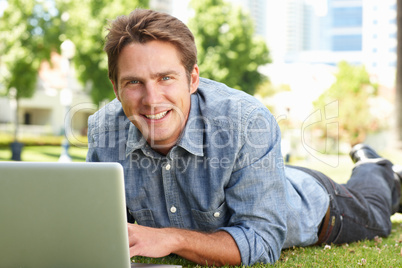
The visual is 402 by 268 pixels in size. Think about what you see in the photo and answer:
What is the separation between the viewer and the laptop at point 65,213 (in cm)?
183

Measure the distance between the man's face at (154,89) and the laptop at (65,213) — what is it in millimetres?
935

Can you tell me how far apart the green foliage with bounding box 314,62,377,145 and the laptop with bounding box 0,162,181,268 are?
36660 millimetres

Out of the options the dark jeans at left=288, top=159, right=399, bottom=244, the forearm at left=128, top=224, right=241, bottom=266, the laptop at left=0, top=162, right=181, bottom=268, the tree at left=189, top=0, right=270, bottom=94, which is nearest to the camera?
the laptop at left=0, top=162, right=181, bottom=268

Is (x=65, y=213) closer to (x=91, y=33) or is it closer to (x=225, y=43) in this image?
(x=91, y=33)

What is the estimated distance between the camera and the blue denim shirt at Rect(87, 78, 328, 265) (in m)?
2.65

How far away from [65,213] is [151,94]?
980 mm

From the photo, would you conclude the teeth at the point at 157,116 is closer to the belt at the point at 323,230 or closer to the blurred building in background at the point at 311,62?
the belt at the point at 323,230

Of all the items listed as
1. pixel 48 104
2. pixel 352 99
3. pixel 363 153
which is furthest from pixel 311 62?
pixel 363 153

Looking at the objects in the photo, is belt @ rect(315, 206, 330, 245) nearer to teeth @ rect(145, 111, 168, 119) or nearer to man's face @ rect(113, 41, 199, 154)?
man's face @ rect(113, 41, 199, 154)

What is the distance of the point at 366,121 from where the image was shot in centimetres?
4034

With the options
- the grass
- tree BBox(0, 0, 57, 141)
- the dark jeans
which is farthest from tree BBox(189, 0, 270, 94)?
the grass

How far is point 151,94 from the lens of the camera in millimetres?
2664

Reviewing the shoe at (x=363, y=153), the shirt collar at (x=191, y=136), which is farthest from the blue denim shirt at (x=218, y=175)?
the shoe at (x=363, y=153)

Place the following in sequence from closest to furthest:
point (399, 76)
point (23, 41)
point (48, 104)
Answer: point (399, 76), point (23, 41), point (48, 104)
